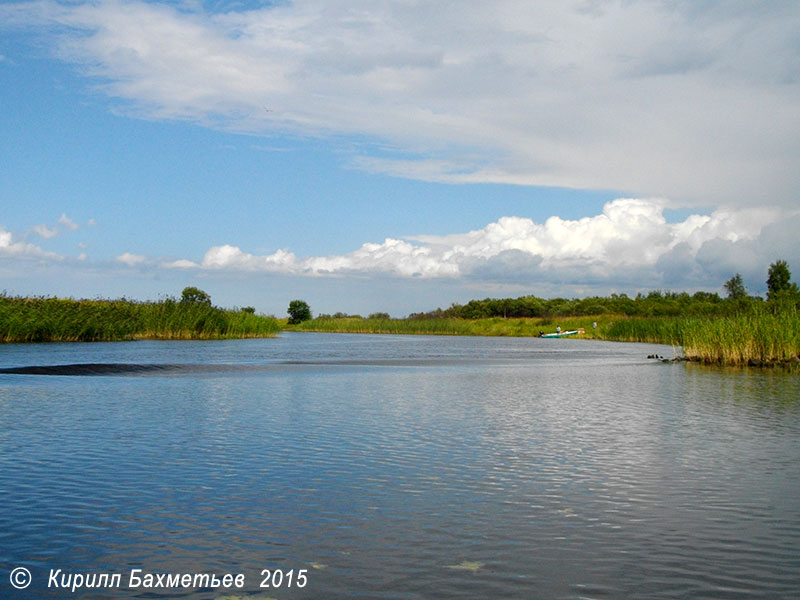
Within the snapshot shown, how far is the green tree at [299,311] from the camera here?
99.8m

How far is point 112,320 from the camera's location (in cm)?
4212

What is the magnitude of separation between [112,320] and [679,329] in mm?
31594

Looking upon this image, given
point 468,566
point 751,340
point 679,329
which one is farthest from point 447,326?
point 468,566

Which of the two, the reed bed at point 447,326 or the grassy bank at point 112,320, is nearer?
the grassy bank at point 112,320

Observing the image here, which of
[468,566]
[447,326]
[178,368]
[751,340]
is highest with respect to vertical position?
[447,326]

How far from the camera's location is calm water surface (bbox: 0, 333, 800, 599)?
16.5ft

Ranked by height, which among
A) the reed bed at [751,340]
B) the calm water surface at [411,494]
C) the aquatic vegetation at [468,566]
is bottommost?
the aquatic vegetation at [468,566]

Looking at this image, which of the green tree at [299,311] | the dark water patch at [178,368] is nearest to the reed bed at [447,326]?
the green tree at [299,311]

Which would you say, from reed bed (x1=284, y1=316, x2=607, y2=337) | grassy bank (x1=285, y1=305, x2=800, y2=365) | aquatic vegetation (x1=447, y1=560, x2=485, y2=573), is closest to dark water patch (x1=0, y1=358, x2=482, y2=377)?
grassy bank (x1=285, y1=305, x2=800, y2=365)

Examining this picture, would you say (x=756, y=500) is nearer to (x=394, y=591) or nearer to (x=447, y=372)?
(x=394, y=591)

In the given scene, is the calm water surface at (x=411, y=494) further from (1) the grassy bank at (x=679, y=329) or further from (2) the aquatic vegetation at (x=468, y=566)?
(1) the grassy bank at (x=679, y=329)

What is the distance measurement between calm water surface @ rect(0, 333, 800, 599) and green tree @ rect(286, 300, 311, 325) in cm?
8458

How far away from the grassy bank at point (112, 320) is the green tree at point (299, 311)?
44932 millimetres

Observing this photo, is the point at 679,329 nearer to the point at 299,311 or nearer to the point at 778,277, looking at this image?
the point at 778,277
